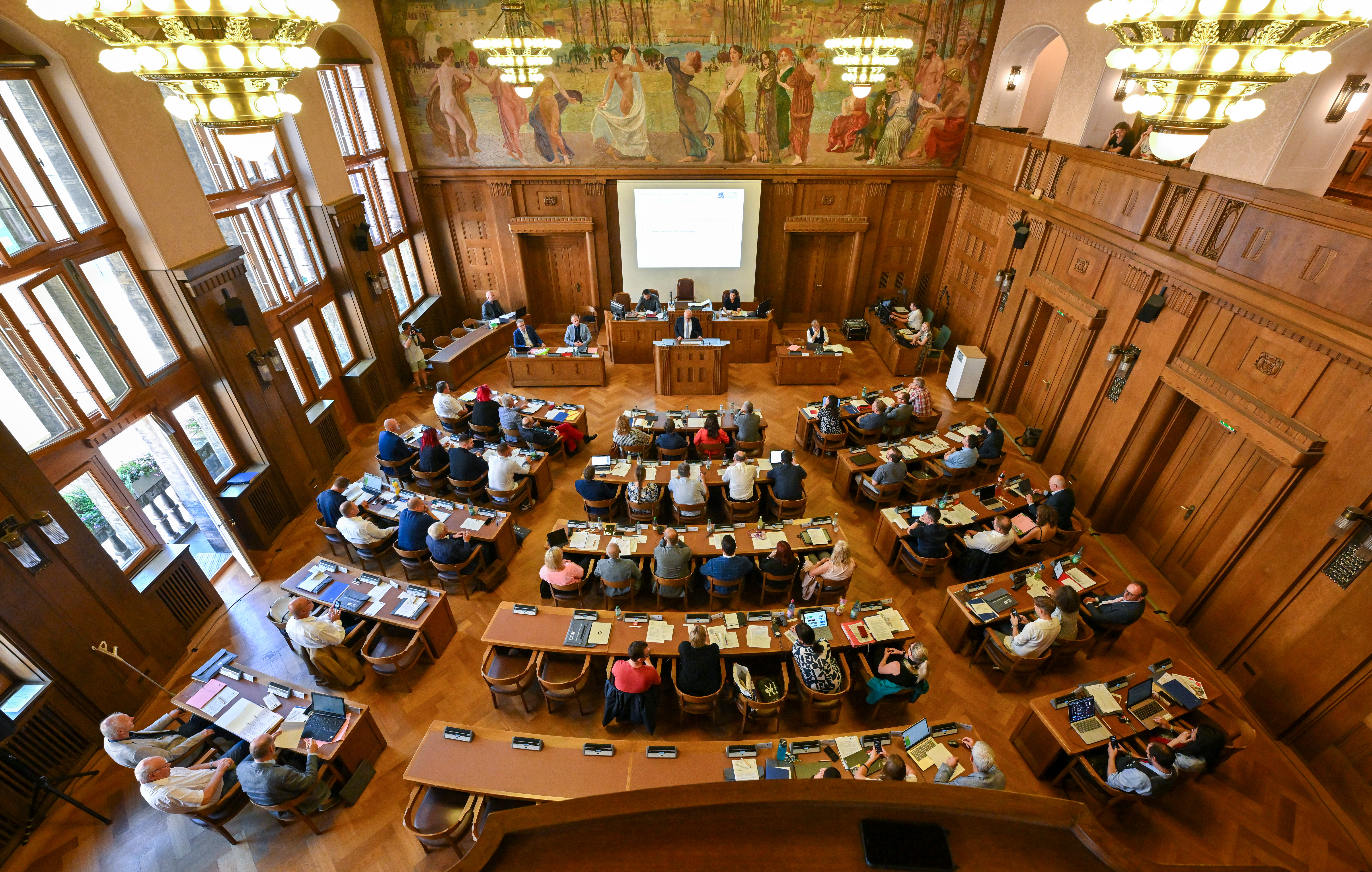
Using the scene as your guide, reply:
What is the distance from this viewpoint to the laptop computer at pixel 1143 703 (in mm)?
5129

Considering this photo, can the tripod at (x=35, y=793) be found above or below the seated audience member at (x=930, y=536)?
below

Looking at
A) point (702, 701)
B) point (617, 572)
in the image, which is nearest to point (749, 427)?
point (617, 572)

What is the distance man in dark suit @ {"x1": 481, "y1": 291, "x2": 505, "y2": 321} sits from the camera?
12906 millimetres

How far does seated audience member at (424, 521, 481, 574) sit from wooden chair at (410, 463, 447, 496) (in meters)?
1.66

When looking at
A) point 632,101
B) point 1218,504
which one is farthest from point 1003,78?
point 1218,504

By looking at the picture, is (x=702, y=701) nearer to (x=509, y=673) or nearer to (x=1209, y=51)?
(x=509, y=673)

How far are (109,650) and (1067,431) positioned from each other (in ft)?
39.8

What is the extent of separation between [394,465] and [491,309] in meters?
5.48

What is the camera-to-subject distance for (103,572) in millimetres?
5734

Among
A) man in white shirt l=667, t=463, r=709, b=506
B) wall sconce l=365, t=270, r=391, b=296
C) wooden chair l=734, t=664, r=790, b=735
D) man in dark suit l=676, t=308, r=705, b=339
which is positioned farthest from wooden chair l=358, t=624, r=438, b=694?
man in dark suit l=676, t=308, r=705, b=339

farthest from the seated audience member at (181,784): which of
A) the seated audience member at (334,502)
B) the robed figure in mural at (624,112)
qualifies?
the robed figure in mural at (624,112)

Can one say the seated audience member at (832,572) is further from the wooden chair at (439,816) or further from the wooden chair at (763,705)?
the wooden chair at (439,816)

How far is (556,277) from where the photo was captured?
45.6 ft

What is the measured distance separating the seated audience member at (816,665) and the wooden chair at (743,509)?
248cm
